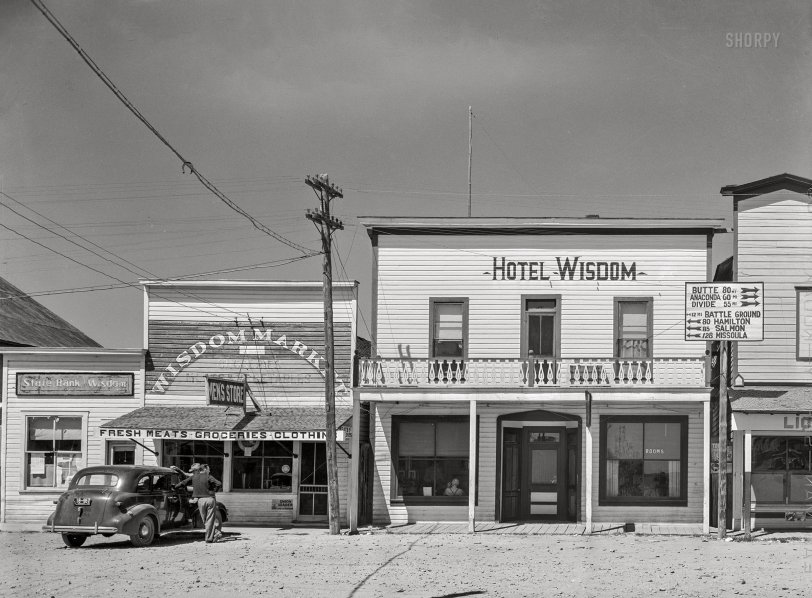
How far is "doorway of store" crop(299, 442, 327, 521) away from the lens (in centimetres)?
2775

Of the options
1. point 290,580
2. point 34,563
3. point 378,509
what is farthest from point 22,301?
point 290,580

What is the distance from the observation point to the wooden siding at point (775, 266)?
25.6 meters

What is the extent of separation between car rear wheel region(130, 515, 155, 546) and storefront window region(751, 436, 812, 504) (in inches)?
512

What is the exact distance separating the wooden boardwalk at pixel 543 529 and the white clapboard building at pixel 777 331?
1.49 metres

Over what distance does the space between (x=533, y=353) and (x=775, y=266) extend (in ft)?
18.9

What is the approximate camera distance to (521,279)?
27.5 m

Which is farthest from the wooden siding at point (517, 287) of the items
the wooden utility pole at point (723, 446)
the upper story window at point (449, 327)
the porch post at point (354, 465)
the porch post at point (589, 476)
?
the wooden utility pole at point (723, 446)

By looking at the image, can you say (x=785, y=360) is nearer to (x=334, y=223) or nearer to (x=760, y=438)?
(x=760, y=438)

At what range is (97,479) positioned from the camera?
2278cm

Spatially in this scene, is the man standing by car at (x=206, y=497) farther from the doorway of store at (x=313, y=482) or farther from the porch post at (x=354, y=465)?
the doorway of store at (x=313, y=482)

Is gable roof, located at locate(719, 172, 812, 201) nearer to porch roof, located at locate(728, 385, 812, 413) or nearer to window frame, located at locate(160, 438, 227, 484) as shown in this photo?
porch roof, located at locate(728, 385, 812, 413)

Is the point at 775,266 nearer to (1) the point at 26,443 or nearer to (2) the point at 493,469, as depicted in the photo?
(2) the point at 493,469

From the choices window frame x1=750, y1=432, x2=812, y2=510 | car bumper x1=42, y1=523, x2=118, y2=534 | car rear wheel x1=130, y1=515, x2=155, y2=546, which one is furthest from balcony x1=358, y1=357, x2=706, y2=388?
car bumper x1=42, y1=523, x2=118, y2=534

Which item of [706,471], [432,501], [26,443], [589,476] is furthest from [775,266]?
[26,443]
